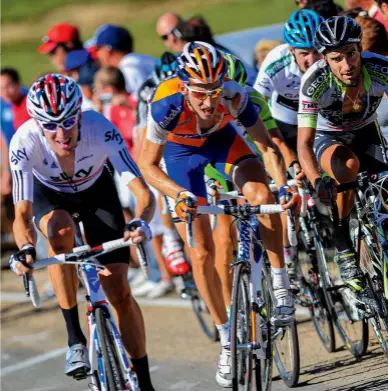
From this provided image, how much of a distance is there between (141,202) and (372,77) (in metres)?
1.72

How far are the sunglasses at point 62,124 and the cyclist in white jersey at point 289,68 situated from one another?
2.08 meters

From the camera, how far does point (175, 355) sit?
762cm

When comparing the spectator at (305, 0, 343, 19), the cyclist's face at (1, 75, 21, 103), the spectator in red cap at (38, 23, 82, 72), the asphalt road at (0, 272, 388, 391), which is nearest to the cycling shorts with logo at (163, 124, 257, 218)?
the asphalt road at (0, 272, 388, 391)

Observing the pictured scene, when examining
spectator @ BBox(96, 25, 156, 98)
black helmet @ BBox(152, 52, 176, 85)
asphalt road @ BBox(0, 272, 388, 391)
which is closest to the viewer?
asphalt road @ BBox(0, 272, 388, 391)

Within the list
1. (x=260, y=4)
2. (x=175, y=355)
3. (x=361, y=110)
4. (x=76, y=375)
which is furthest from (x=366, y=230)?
(x=260, y=4)

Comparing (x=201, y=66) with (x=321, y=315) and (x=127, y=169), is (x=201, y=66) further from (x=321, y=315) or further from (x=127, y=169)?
(x=321, y=315)

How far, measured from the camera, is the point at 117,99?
9.64 meters

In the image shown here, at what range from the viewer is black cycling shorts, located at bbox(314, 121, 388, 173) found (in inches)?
241

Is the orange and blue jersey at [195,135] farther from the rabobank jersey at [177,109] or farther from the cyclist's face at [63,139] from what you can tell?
the cyclist's face at [63,139]

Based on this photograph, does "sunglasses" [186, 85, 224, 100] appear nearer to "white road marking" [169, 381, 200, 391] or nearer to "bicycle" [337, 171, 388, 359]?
"bicycle" [337, 171, 388, 359]

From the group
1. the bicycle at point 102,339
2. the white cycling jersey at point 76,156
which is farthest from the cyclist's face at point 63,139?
the bicycle at point 102,339

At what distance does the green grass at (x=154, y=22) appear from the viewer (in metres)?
27.3

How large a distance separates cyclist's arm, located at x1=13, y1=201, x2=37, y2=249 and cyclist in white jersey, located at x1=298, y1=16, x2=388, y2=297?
1762 mm

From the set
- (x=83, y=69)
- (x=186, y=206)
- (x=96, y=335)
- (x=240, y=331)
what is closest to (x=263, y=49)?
(x=83, y=69)
